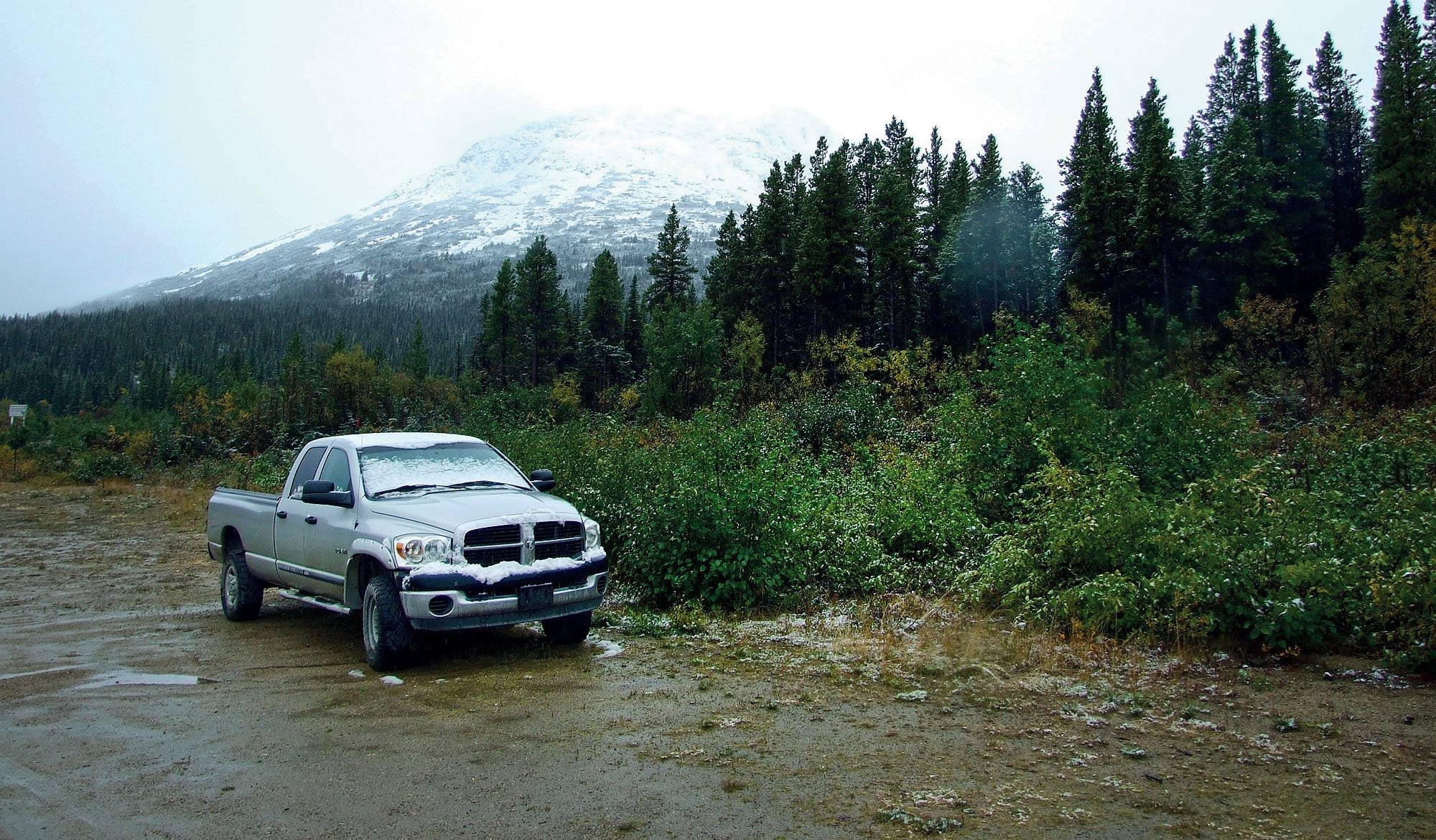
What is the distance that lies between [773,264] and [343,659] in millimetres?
57859

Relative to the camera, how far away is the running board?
282 inches

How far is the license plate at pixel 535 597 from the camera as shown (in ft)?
21.5

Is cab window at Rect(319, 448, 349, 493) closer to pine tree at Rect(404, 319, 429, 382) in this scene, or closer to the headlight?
the headlight

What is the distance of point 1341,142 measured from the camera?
59.2m

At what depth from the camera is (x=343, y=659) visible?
23.4 feet

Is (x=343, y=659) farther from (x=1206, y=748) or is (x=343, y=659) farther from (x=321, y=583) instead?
(x=1206, y=748)

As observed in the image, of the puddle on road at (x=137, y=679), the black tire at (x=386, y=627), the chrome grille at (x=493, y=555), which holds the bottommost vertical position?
the puddle on road at (x=137, y=679)

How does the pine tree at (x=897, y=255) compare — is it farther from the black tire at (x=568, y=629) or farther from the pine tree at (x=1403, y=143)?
the black tire at (x=568, y=629)

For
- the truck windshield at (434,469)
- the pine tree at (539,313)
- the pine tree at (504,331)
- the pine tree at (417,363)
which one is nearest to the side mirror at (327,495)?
the truck windshield at (434,469)

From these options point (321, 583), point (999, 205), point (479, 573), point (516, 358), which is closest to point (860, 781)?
point (479, 573)

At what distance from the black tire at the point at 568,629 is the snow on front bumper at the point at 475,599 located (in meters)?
0.52

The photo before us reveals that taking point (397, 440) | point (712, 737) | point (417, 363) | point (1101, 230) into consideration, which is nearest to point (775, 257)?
point (1101, 230)

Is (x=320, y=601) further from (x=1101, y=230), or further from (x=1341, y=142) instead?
(x=1341, y=142)

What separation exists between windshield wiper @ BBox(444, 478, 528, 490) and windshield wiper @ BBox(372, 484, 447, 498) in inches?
4.3
